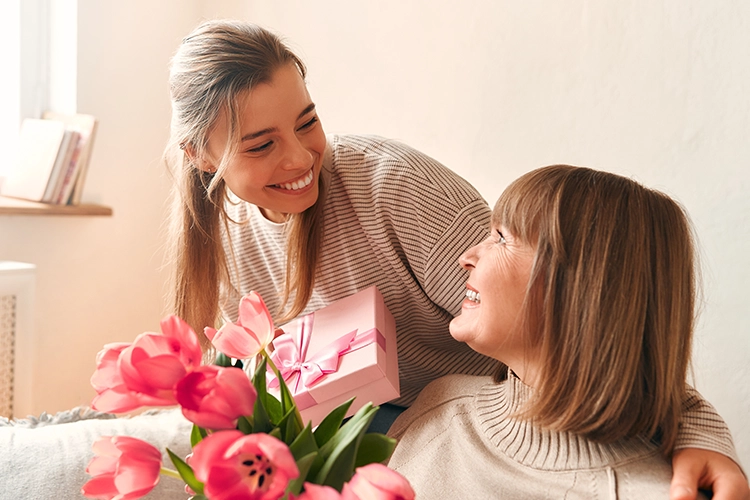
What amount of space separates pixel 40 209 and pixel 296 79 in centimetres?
111

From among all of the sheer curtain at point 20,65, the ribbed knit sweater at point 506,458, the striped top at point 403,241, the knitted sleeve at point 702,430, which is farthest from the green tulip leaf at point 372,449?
the sheer curtain at point 20,65

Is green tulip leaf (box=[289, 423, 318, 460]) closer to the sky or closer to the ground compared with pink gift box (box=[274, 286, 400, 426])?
closer to the sky

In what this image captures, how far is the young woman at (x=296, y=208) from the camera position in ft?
3.47

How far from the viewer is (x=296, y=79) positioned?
Answer: 108 cm

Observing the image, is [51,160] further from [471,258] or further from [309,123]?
[471,258]

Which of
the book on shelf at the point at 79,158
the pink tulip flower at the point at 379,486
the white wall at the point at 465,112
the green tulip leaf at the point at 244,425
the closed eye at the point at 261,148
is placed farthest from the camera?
the book on shelf at the point at 79,158

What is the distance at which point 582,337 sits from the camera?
76 cm

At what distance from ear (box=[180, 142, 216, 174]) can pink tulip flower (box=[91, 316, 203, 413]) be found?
0.70 metres

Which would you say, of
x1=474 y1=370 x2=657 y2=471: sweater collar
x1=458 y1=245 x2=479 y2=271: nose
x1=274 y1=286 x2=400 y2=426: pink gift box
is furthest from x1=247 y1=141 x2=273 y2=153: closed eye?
x1=474 y1=370 x2=657 y2=471: sweater collar

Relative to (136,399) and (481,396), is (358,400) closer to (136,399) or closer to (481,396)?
(481,396)

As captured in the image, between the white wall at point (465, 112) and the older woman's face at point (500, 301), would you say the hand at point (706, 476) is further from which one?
the white wall at point (465, 112)

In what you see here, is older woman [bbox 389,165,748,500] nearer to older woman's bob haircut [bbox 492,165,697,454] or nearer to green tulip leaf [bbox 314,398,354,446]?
older woman's bob haircut [bbox 492,165,697,454]

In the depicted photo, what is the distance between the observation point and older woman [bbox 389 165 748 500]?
0.75 m

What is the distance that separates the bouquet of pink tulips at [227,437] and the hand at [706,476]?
35 cm
